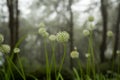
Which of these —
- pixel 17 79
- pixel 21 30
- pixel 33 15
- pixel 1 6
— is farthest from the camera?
pixel 33 15

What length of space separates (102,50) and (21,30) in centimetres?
1641

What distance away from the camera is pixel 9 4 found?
13.9m

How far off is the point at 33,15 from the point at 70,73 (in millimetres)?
33706

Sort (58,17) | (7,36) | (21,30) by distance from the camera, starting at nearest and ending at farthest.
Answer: (58,17)
(7,36)
(21,30)

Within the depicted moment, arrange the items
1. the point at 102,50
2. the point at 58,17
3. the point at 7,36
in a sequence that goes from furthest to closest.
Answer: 1. the point at 7,36
2. the point at 58,17
3. the point at 102,50

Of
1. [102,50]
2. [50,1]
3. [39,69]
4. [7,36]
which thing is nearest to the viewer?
[39,69]

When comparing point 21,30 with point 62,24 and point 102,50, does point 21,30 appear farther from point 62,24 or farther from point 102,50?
point 102,50

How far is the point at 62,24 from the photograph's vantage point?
2745 cm

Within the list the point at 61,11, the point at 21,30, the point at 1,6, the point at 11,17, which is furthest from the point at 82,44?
the point at 11,17

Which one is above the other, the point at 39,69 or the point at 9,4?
the point at 9,4

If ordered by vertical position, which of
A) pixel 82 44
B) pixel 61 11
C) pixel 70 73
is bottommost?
pixel 82 44

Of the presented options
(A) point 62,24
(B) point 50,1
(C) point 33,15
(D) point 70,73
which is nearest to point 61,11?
(B) point 50,1

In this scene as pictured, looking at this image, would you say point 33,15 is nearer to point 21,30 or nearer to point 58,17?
point 21,30

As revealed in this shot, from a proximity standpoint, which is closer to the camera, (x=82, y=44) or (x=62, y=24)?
(x=62, y=24)
